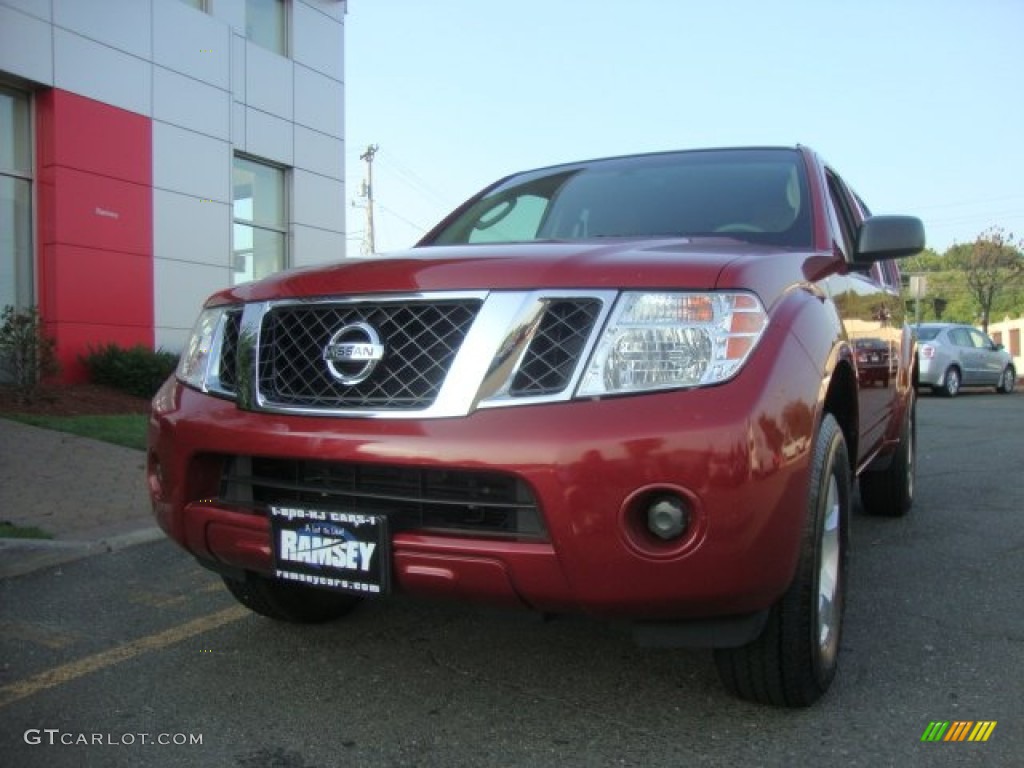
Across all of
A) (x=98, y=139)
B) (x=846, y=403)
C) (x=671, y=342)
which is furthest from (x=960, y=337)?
(x=671, y=342)

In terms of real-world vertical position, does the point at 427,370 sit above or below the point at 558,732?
above

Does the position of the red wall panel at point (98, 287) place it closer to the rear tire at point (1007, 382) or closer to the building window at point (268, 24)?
the building window at point (268, 24)

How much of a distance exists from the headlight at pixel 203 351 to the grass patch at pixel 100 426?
4636mm

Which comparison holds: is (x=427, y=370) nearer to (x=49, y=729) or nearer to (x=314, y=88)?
(x=49, y=729)

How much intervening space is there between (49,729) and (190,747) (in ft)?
1.47

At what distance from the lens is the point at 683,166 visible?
3775 mm

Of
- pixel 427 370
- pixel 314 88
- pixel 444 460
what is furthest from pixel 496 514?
pixel 314 88

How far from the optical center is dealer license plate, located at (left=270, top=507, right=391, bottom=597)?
7.37ft

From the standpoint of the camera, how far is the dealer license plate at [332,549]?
2.25m

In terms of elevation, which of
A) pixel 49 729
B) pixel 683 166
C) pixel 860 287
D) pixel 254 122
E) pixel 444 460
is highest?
pixel 254 122

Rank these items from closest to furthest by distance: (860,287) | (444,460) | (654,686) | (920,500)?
(444,460), (654,686), (860,287), (920,500)

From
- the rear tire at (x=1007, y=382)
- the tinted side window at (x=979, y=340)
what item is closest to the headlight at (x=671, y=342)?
the tinted side window at (x=979, y=340)

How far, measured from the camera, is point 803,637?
232 cm

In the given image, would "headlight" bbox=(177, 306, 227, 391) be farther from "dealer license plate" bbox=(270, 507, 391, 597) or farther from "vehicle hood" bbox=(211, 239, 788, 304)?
"dealer license plate" bbox=(270, 507, 391, 597)
